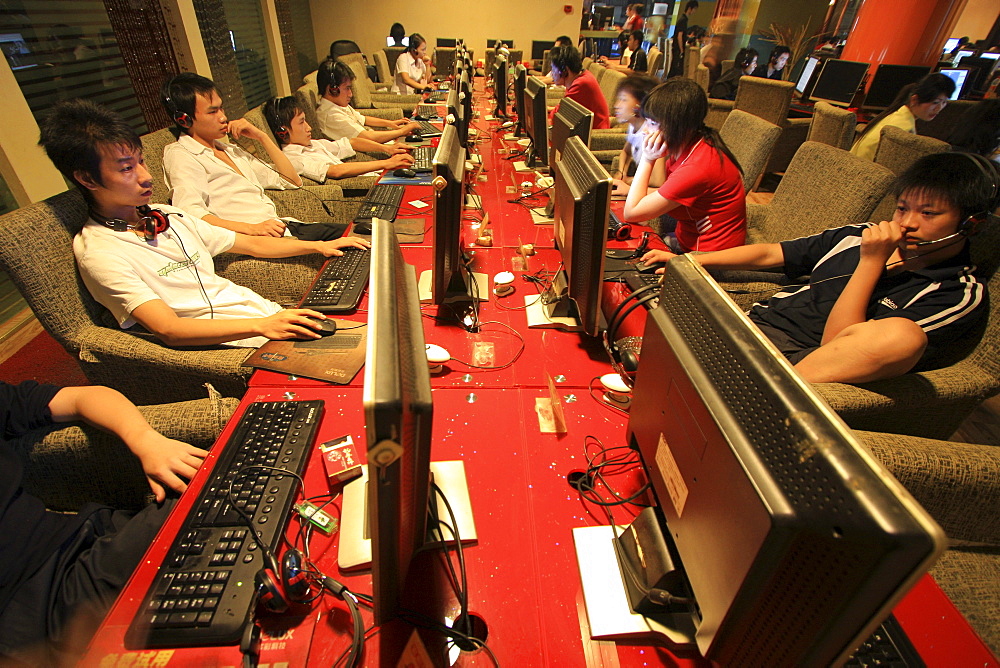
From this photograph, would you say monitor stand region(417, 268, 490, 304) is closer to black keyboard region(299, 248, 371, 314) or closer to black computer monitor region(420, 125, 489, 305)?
black computer monitor region(420, 125, 489, 305)

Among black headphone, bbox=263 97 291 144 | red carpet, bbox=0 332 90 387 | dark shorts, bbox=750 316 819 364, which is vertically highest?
black headphone, bbox=263 97 291 144

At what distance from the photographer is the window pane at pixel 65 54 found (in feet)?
7.72

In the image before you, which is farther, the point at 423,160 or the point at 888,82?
the point at 888,82

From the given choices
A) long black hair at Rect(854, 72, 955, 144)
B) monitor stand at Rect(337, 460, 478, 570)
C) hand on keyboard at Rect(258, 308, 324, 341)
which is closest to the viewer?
monitor stand at Rect(337, 460, 478, 570)

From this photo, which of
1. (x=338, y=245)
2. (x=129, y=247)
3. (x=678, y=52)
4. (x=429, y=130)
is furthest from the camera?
(x=678, y=52)

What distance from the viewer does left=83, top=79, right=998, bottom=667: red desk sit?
26.9 inches

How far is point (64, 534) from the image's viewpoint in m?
0.96

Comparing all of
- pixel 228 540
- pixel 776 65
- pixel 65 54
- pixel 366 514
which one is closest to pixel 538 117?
pixel 366 514

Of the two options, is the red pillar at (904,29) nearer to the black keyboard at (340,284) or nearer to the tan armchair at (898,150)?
the tan armchair at (898,150)

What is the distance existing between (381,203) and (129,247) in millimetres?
1091

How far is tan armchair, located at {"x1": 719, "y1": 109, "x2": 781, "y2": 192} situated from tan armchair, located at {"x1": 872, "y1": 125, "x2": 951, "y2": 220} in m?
0.53

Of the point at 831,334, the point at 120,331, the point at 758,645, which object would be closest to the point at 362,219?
the point at 120,331

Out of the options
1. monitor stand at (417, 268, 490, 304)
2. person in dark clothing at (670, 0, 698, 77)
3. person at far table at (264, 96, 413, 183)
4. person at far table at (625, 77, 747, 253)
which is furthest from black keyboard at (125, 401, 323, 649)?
person in dark clothing at (670, 0, 698, 77)

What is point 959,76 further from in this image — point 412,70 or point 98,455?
point 98,455
